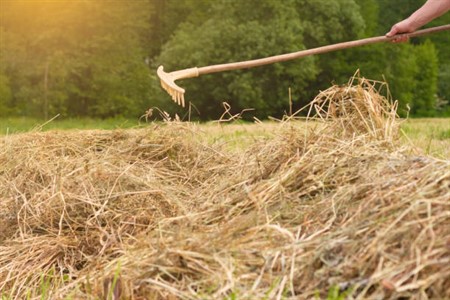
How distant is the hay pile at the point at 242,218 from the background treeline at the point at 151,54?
937 inches

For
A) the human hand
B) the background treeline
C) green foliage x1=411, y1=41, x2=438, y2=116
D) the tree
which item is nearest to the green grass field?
the human hand

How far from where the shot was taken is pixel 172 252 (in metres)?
2.28

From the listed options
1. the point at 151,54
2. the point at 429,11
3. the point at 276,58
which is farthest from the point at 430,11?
the point at 151,54

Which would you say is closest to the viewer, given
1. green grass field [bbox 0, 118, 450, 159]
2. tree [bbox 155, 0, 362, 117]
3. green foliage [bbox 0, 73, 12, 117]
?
green grass field [bbox 0, 118, 450, 159]

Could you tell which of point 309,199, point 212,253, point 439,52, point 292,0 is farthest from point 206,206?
point 439,52

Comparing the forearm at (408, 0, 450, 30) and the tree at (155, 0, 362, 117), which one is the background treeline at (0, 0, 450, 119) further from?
the forearm at (408, 0, 450, 30)

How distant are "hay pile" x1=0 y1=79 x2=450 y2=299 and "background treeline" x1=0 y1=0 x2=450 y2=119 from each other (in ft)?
78.1

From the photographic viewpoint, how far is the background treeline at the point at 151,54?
93.2ft

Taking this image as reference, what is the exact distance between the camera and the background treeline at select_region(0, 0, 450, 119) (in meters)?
28.4

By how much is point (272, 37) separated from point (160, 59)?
15.5 feet

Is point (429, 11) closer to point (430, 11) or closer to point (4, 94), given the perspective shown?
point (430, 11)

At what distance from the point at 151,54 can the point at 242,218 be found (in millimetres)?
34758

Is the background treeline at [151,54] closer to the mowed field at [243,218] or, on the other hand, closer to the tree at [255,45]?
the tree at [255,45]

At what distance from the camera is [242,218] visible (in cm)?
260
